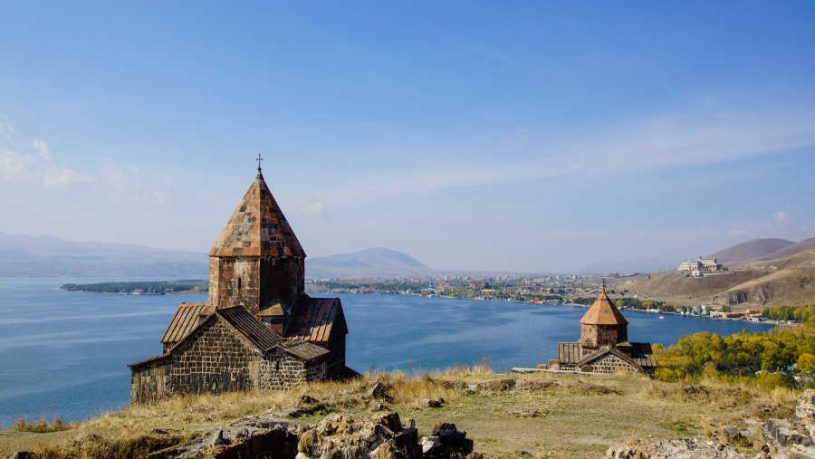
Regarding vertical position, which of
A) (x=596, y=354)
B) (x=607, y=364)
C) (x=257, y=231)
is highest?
(x=257, y=231)

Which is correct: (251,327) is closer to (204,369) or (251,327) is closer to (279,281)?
(204,369)

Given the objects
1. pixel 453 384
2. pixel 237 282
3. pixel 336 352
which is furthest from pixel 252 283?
pixel 453 384

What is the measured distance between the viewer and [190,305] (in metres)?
12.9

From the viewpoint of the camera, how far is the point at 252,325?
11164 millimetres

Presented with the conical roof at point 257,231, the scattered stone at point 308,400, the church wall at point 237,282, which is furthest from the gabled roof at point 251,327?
the scattered stone at point 308,400

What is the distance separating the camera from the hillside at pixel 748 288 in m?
100

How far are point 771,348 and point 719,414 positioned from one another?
41692 millimetres

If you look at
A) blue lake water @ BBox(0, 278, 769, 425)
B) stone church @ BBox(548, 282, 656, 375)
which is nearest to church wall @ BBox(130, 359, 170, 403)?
stone church @ BBox(548, 282, 656, 375)

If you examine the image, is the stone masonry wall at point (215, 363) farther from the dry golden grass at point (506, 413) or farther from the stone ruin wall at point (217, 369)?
the dry golden grass at point (506, 413)

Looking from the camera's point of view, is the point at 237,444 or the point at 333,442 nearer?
the point at 333,442

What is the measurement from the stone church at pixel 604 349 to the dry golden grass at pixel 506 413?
8874 millimetres

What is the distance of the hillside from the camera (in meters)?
100

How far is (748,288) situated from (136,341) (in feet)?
355

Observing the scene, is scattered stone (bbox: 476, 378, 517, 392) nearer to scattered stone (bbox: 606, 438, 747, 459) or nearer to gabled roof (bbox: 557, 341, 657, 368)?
scattered stone (bbox: 606, 438, 747, 459)
